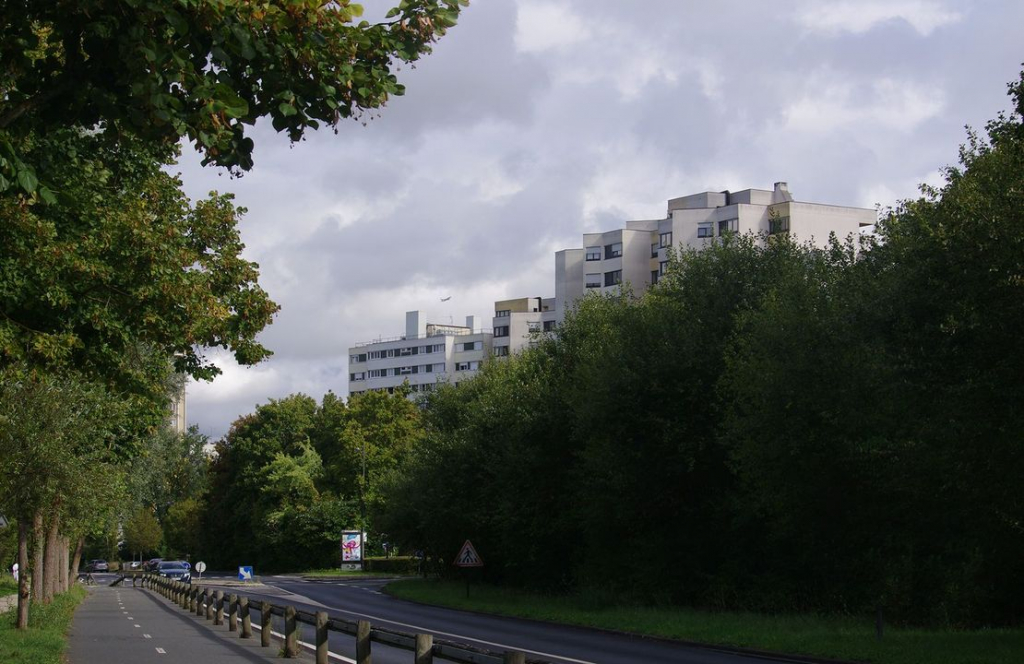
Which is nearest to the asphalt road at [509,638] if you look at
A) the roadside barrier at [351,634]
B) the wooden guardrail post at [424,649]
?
the roadside barrier at [351,634]

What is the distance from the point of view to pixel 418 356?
153875 millimetres

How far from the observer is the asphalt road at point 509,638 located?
21.3 metres

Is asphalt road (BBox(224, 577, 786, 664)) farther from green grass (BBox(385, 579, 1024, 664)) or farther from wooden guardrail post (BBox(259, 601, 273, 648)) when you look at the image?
wooden guardrail post (BBox(259, 601, 273, 648))

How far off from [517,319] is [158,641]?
358ft

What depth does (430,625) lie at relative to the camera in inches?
1242

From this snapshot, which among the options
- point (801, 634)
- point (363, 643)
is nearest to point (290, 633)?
point (363, 643)

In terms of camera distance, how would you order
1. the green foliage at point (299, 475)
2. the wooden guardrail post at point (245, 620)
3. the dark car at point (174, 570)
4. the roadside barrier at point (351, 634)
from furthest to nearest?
the green foliage at point (299, 475) → the dark car at point (174, 570) → the wooden guardrail post at point (245, 620) → the roadside barrier at point (351, 634)

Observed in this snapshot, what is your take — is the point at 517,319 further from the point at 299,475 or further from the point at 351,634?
the point at 351,634

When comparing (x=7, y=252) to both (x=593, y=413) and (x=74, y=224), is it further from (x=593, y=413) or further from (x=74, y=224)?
(x=593, y=413)

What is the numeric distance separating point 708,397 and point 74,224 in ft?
68.0

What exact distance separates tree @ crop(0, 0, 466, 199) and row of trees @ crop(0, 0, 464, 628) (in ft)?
0.05

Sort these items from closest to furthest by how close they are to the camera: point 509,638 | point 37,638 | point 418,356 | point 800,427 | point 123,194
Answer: point 123,194
point 37,638
point 800,427
point 509,638
point 418,356

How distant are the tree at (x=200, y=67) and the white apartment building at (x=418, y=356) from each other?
434 feet

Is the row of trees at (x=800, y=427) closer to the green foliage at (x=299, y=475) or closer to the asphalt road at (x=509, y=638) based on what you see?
the asphalt road at (x=509, y=638)
